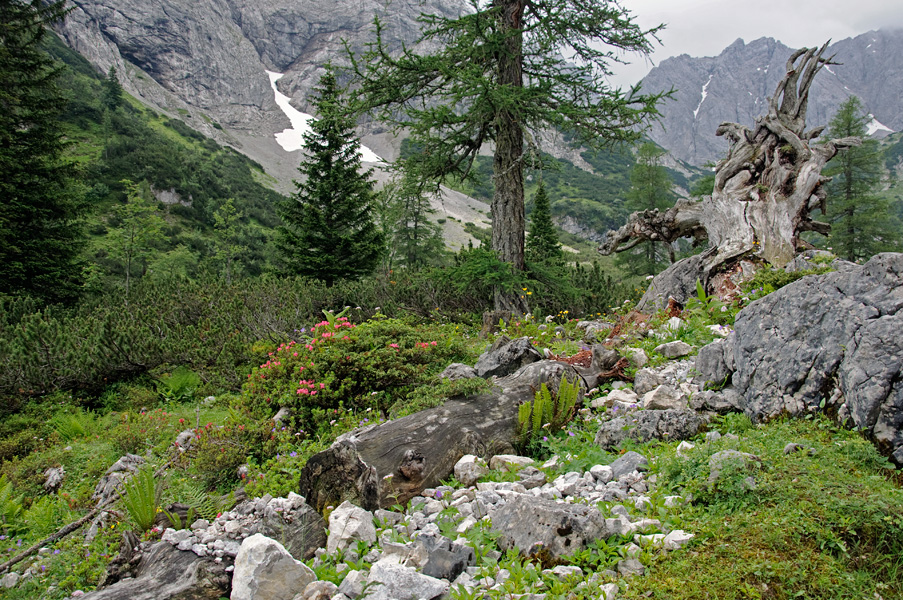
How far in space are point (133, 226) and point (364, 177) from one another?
46.6 ft

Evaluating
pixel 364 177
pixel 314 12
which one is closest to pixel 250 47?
pixel 314 12

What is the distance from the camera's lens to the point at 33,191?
46.4ft

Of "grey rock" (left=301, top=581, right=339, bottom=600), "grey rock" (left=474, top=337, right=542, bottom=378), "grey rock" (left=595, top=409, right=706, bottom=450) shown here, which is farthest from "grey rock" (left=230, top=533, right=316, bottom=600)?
"grey rock" (left=474, top=337, right=542, bottom=378)

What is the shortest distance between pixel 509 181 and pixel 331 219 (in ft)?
35.3

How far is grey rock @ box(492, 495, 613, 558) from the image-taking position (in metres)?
2.56

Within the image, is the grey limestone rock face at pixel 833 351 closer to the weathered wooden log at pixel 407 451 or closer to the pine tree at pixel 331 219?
the weathered wooden log at pixel 407 451

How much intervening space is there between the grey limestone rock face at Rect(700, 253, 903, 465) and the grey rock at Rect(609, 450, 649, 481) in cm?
116

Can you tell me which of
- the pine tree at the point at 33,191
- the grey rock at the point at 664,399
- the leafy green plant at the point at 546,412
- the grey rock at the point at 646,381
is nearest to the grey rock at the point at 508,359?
the leafy green plant at the point at 546,412

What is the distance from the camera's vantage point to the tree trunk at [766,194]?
783 cm

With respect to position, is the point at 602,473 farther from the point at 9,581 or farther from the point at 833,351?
the point at 9,581

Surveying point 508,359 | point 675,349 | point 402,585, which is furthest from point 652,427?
point 402,585

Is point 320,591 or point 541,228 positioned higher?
point 541,228

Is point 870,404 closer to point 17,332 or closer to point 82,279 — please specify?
point 17,332

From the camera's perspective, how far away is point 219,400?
24.4 ft
